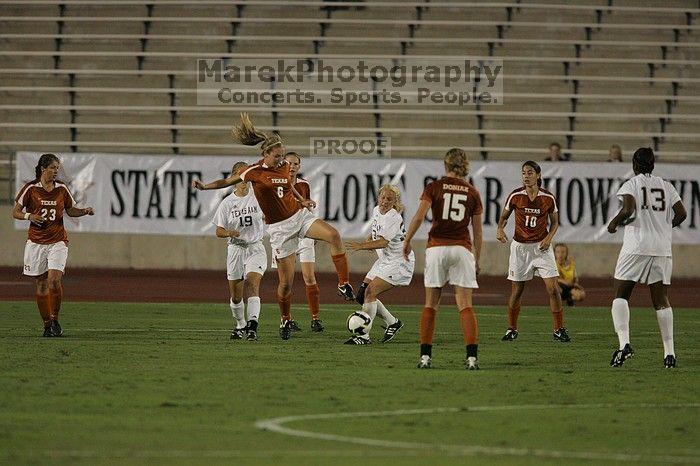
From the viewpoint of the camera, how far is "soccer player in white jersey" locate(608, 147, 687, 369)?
471 inches

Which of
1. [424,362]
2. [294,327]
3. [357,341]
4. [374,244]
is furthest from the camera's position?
[294,327]

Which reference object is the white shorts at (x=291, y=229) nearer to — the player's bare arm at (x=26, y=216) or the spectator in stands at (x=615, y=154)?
the player's bare arm at (x=26, y=216)

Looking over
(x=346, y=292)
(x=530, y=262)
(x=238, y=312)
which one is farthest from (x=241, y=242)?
(x=530, y=262)

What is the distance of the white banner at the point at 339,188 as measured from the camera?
25672 mm

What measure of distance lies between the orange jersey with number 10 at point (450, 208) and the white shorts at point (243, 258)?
364cm

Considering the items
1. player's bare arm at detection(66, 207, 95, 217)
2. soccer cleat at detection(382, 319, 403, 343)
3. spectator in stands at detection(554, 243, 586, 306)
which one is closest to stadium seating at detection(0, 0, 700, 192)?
spectator in stands at detection(554, 243, 586, 306)

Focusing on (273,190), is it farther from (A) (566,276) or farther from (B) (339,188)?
(B) (339,188)

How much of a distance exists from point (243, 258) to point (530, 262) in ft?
11.9

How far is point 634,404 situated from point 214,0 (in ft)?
75.1

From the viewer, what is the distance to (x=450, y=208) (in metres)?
11.5

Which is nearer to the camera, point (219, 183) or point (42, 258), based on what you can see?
point (219, 183)

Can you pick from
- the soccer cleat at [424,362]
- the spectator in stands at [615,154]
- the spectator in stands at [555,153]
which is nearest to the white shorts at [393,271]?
the soccer cleat at [424,362]

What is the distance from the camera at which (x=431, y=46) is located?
30.1 m

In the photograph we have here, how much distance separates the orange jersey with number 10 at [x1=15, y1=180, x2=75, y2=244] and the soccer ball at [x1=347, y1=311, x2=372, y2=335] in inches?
140
